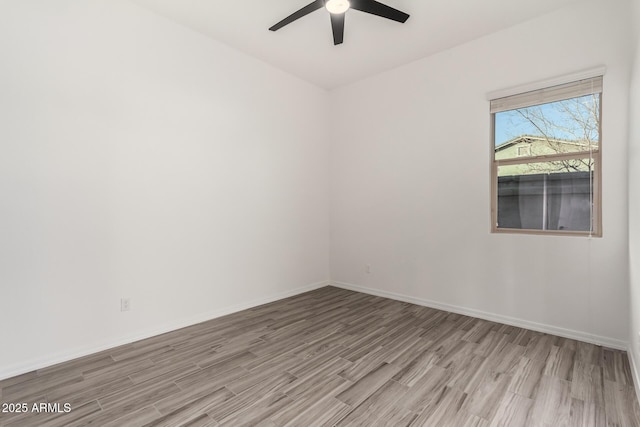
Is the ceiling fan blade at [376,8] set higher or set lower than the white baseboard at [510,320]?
higher

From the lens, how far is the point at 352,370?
7.75 feet

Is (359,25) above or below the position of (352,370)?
above

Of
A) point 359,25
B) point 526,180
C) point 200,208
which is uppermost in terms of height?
point 359,25

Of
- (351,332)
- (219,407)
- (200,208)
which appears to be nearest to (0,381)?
(219,407)

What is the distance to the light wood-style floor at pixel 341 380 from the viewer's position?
6.05ft

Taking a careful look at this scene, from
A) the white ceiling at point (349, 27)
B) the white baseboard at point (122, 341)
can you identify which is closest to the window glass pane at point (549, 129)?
the white ceiling at point (349, 27)

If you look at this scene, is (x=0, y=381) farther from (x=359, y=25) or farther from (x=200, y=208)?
(x=359, y=25)

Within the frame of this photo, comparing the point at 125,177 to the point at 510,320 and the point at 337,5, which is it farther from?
the point at 510,320

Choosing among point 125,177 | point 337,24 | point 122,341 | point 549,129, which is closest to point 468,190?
point 549,129

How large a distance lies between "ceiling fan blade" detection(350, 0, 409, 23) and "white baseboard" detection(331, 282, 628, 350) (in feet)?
9.95

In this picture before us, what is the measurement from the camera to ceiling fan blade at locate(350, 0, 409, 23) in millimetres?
2432

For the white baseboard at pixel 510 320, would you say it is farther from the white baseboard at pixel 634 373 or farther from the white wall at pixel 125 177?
the white wall at pixel 125 177

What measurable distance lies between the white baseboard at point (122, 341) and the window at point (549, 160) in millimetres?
2929

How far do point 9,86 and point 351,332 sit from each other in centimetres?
339
